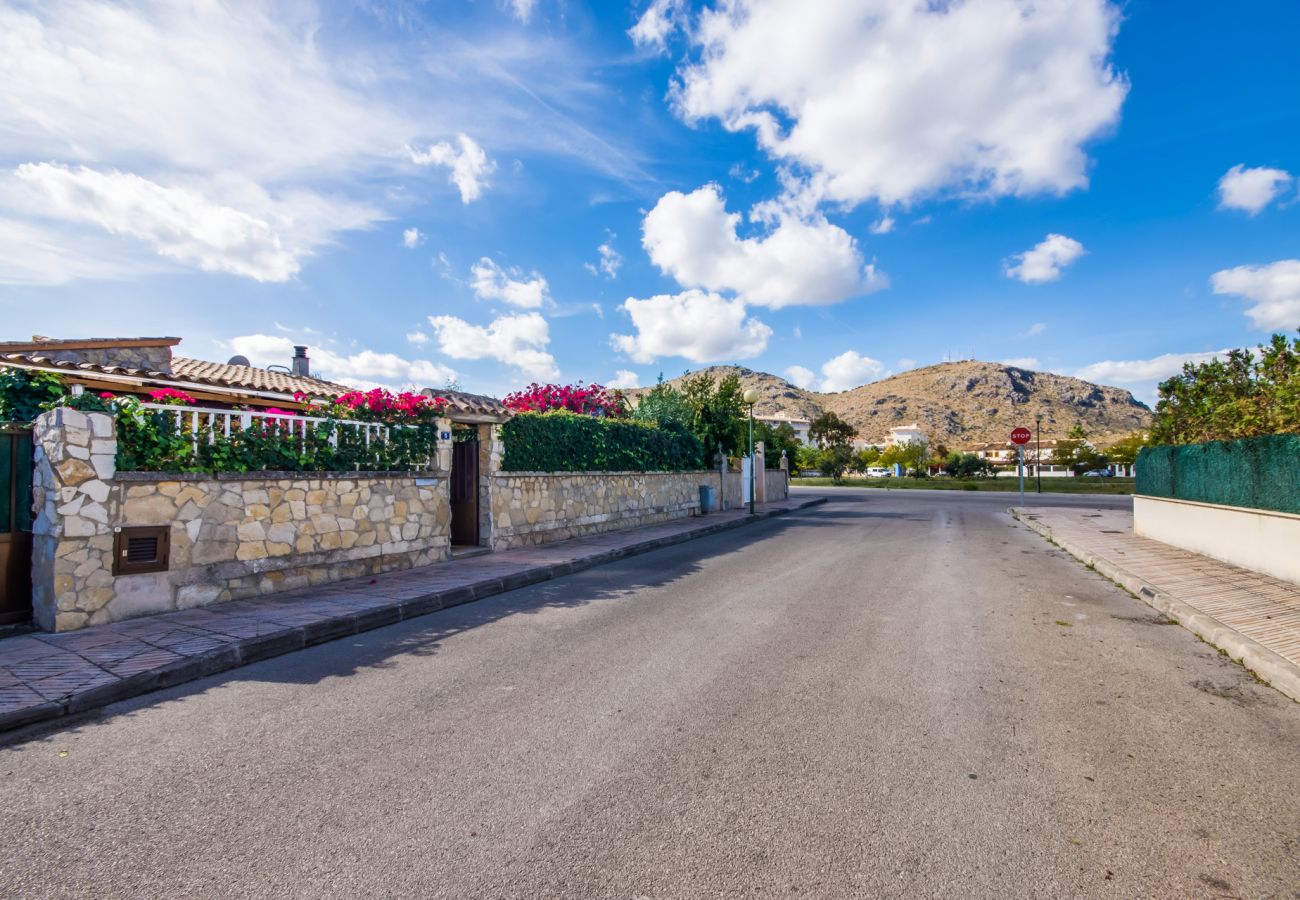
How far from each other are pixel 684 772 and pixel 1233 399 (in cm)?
1511

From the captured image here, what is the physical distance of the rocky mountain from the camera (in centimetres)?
10056

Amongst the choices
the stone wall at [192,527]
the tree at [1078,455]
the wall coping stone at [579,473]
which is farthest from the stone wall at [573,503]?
the tree at [1078,455]

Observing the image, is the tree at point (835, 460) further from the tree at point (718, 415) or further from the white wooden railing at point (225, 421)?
the white wooden railing at point (225, 421)

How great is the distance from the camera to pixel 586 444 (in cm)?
1470

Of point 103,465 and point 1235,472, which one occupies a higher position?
point 103,465

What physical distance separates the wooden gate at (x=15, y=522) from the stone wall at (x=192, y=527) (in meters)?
0.11

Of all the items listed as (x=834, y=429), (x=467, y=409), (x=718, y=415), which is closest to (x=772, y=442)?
(x=718, y=415)

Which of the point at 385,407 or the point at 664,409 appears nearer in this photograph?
the point at 385,407

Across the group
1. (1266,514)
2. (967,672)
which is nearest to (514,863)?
(967,672)

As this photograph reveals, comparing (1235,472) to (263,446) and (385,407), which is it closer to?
(385,407)

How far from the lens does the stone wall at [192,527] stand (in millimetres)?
6047

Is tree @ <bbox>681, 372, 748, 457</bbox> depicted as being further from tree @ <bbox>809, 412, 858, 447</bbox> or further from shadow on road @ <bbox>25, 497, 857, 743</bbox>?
tree @ <bbox>809, 412, 858, 447</bbox>

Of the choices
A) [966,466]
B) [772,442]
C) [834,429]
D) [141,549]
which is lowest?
[141,549]

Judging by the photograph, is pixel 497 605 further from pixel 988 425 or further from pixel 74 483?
pixel 988 425
